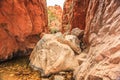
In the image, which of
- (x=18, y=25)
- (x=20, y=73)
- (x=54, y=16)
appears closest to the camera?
(x=20, y=73)

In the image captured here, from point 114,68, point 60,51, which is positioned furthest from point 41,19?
point 114,68

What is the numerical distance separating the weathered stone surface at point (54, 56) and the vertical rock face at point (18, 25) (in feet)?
6.01

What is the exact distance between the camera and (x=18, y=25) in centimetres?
913

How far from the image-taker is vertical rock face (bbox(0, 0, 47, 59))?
8.35 meters

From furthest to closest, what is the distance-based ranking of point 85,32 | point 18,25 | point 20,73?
1. point 18,25
2. point 85,32
3. point 20,73

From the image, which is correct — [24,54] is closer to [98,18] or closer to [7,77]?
[7,77]

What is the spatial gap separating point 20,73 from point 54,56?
47.3 inches

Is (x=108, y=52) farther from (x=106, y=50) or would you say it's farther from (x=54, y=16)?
(x=54, y=16)

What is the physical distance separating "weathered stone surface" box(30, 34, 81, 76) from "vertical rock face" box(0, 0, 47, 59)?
1.83 m

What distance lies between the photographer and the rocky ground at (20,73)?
18.7 ft

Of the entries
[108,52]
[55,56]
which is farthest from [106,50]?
[55,56]

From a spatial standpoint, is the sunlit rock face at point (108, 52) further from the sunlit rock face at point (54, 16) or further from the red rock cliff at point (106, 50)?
the sunlit rock face at point (54, 16)

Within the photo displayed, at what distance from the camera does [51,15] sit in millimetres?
33844

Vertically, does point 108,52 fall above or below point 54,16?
below
